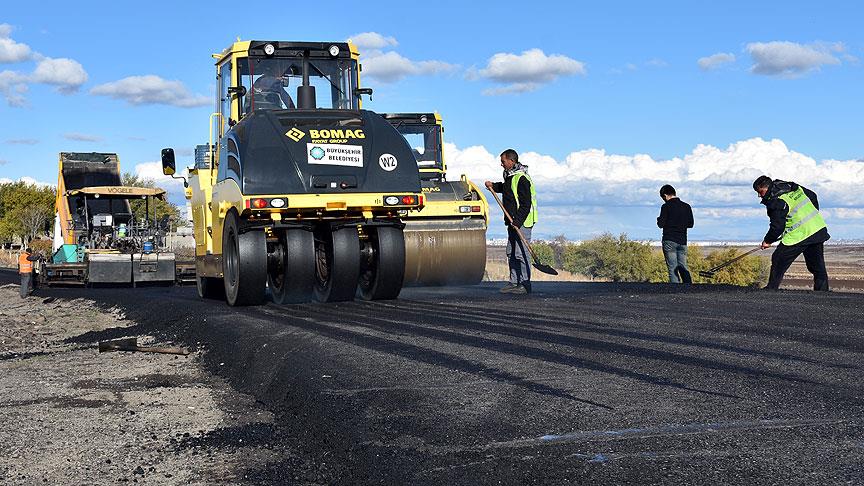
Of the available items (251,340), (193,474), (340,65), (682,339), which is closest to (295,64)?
(340,65)

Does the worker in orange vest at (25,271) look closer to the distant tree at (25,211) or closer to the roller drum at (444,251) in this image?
the roller drum at (444,251)

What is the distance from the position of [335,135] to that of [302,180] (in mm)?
663

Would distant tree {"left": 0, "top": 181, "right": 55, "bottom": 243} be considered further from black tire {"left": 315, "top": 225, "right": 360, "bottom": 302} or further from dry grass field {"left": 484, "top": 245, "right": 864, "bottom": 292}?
black tire {"left": 315, "top": 225, "right": 360, "bottom": 302}

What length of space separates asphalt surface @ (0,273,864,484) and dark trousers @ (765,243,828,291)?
2.79m

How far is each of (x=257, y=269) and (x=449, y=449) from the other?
8012 mm

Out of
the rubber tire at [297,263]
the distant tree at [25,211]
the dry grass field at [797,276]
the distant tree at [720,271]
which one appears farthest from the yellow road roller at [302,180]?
the distant tree at [25,211]

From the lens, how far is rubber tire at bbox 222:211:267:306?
39.6ft

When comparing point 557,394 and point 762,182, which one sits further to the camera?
point 762,182

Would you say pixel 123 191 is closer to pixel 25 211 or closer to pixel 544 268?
pixel 544 268

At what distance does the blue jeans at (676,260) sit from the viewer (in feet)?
53.0

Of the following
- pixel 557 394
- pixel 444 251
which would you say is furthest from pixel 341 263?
pixel 557 394

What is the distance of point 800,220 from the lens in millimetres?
12906

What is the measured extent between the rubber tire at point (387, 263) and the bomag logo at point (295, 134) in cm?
162

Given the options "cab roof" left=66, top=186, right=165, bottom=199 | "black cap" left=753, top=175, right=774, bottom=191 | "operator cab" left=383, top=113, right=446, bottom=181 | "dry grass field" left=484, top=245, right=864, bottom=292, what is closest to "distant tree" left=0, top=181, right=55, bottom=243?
"dry grass field" left=484, top=245, right=864, bottom=292
